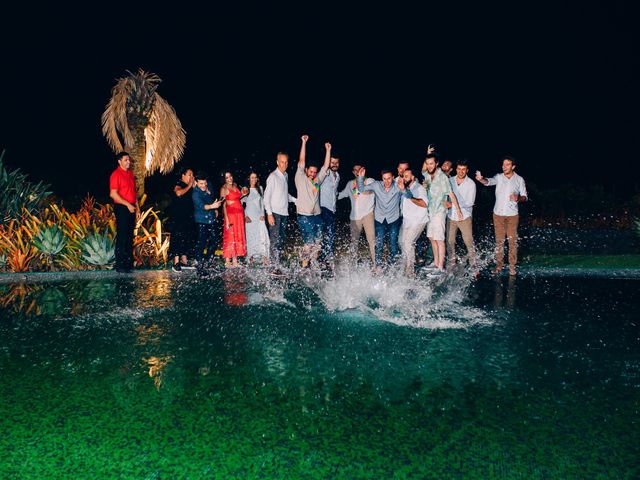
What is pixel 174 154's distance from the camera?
16.2 m

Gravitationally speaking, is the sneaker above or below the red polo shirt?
below

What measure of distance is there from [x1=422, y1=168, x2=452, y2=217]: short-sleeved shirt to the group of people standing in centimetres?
2

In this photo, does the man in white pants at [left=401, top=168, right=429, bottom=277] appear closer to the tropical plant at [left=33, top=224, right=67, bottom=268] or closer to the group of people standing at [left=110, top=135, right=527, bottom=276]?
the group of people standing at [left=110, top=135, right=527, bottom=276]

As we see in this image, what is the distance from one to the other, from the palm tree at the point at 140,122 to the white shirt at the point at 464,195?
7783 mm

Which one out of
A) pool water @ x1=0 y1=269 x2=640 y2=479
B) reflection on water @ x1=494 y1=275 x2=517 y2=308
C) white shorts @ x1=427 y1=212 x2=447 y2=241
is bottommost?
pool water @ x1=0 y1=269 x2=640 y2=479

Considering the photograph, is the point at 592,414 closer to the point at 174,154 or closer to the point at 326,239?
the point at 326,239

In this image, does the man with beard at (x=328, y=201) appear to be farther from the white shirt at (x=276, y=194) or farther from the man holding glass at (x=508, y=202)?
the man holding glass at (x=508, y=202)

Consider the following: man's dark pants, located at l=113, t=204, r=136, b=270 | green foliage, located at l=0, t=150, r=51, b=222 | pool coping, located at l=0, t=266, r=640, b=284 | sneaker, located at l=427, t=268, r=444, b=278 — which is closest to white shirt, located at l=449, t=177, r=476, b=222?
sneaker, located at l=427, t=268, r=444, b=278

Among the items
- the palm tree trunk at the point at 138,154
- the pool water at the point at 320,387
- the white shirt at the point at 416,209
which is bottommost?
the pool water at the point at 320,387

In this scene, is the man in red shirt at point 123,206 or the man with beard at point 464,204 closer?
the man in red shirt at point 123,206

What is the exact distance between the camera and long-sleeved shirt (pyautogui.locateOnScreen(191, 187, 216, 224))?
11.2 m

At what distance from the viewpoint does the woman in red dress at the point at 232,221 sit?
37.6 feet

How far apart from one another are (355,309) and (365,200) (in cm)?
387

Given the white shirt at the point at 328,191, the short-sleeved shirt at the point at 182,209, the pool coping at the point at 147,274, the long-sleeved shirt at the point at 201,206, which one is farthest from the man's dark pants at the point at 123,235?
the white shirt at the point at 328,191
